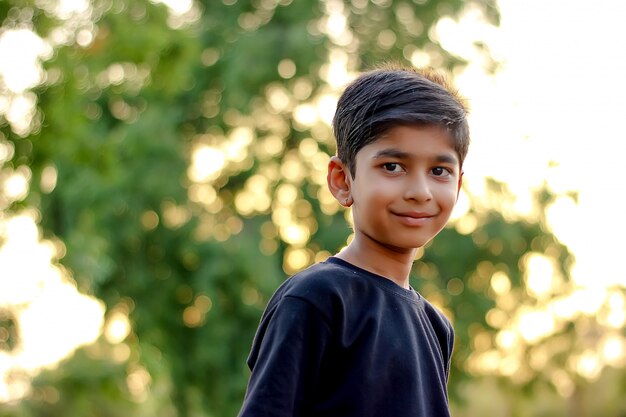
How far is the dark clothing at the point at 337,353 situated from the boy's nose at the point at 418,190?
191mm

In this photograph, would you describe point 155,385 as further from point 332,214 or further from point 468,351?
point 468,351

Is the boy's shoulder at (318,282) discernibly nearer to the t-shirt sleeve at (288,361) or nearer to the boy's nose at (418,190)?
the t-shirt sleeve at (288,361)

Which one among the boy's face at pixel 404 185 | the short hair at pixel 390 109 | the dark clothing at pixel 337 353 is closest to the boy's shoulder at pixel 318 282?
the dark clothing at pixel 337 353

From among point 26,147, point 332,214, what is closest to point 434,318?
point 26,147

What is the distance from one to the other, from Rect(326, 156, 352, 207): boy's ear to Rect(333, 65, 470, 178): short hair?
0.05 ft

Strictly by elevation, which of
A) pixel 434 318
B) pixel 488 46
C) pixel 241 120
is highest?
pixel 488 46

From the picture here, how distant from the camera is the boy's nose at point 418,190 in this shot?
236 centimetres

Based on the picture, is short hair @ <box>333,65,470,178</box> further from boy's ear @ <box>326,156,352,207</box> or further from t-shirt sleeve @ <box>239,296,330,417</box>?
t-shirt sleeve @ <box>239,296,330,417</box>

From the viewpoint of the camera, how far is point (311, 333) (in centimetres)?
222

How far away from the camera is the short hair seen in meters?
2.37

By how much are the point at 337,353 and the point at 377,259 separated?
0.26 meters

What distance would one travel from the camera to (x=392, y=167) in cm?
237

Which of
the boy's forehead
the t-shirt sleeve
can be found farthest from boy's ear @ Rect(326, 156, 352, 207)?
the t-shirt sleeve

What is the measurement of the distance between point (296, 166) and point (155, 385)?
3660 millimetres
